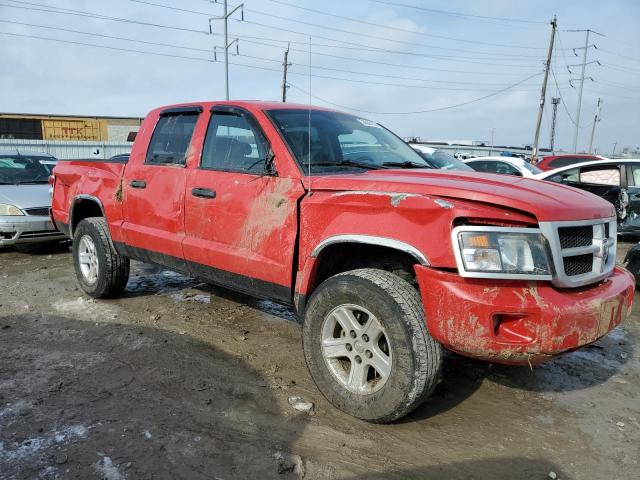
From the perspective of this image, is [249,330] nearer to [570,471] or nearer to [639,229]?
[570,471]

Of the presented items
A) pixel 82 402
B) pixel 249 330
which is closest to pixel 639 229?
pixel 249 330

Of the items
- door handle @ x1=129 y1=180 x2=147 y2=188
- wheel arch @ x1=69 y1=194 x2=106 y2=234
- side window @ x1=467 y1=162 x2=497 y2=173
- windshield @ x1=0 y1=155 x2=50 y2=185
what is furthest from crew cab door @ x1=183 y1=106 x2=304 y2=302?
side window @ x1=467 y1=162 x2=497 y2=173

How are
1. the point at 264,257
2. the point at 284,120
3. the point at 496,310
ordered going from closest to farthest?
the point at 496,310 → the point at 264,257 → the point at 284,120

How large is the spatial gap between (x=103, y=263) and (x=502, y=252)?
12.8ft

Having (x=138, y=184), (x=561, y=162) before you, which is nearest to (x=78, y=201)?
(x=138, y=184)

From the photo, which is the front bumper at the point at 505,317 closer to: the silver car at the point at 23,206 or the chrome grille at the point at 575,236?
the chrome grille at the point at 575,236

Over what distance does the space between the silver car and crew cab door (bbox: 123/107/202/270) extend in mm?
3714

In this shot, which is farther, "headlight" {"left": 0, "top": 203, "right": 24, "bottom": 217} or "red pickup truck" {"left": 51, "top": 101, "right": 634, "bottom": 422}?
"headlight" {"left": 0, "top": 203, "right": 24, "bottom": 217}

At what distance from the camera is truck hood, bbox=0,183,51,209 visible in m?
7.46

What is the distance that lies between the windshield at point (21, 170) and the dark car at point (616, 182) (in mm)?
8823

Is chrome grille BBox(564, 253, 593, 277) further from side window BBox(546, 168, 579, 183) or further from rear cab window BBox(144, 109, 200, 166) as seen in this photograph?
side window BBox(546, 168, 579, 183)

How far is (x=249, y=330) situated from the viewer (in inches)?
172

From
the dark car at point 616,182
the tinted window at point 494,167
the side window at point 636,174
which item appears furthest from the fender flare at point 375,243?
the tinted window at point 494,167

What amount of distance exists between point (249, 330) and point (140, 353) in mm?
938
